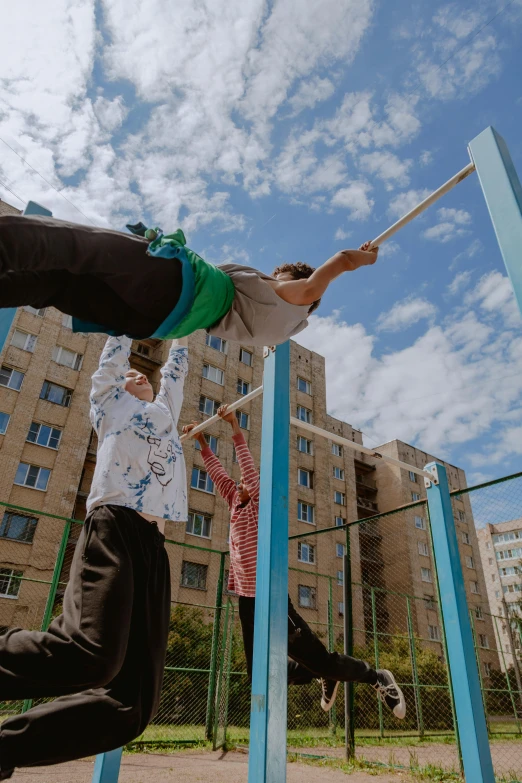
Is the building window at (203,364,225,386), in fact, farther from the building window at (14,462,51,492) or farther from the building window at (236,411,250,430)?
the building window at (14,462,51,492)

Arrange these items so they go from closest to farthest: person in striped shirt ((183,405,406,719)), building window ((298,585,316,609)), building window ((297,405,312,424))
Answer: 1. person in striped shirt ((183,405,406,719))
2. building window ((298,585,316,609))
3. building window ((297,405,312,424))

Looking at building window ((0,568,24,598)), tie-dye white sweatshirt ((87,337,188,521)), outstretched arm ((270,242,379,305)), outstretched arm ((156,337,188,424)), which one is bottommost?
tie-dye white sweatshirt ((87,337,188,521))

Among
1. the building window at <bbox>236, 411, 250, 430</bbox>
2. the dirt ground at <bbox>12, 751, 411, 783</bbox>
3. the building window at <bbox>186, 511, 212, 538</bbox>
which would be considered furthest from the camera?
the building window at <bbox>236, 411, 250, 430</bbox>

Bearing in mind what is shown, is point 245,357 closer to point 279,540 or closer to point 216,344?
point 216,344

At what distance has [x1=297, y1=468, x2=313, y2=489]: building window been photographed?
25322mm

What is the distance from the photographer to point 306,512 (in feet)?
82.4

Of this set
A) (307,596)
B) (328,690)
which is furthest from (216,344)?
(328,690)

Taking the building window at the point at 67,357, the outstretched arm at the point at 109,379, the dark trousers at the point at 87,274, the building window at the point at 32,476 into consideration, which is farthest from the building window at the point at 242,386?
the dark trousers at the point at 87,274

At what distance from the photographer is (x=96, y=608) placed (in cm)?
159

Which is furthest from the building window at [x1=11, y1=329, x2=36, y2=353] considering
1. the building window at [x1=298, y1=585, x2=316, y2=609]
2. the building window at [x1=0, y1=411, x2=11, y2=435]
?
the building window at [x1=298, y1=585, x2=316, y2=609]

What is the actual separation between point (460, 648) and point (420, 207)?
2503 millimetres

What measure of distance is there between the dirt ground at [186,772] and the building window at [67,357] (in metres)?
16.0

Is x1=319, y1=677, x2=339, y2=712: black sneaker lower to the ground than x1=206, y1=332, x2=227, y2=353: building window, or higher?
lower

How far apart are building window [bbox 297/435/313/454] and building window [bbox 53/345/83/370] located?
35.2ft
